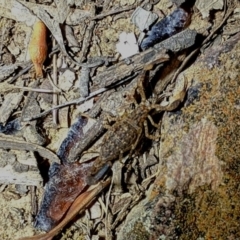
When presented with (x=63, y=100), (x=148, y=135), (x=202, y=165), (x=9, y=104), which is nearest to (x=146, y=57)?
(x=148, y=135)

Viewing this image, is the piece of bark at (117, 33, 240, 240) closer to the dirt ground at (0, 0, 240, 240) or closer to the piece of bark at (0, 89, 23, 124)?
the dirt ground at (0, 0, 240, 240)

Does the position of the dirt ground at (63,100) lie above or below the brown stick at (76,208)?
above

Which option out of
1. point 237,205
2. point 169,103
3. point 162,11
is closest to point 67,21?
point 162,11

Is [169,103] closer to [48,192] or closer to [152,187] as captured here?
[152,187]

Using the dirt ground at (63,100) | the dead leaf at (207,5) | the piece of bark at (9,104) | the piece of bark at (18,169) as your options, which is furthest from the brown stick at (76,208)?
the dead leaf at (207,5)

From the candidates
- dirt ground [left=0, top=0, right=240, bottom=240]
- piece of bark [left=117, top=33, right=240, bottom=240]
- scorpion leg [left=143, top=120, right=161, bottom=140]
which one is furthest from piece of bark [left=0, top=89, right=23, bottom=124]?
piece of bark [left=117, top=33, right=240, bottom=240]

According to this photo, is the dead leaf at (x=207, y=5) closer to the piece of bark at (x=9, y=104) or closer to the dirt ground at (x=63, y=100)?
the dirt ground at (x=63, y=100)
